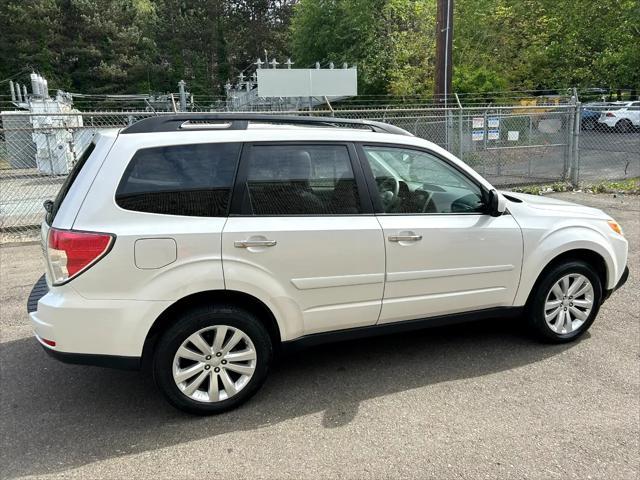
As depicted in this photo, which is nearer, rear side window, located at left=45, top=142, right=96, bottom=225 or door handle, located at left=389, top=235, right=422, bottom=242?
rear side window, located at left=45, top=142, right=96, bottom=225

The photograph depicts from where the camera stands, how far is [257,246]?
10.7 feet

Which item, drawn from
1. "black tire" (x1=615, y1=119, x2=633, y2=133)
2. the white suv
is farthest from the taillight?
"black tire" (x1=615, y1=119, x2=633, y2=133)

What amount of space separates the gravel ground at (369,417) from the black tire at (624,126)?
14.6 m

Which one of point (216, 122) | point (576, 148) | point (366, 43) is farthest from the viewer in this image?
point (366, 43)

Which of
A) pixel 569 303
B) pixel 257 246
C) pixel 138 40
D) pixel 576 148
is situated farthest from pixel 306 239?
pixel 138 40

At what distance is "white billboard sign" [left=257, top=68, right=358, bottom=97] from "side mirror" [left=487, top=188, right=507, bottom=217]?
1047 cm

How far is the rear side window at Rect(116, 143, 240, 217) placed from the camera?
3164mm

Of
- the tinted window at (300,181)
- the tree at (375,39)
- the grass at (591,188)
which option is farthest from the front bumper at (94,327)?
the tree at (375,39)

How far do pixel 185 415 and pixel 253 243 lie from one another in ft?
3.88

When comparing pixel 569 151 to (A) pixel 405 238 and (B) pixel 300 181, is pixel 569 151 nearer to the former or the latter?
(A) pixel 405 238

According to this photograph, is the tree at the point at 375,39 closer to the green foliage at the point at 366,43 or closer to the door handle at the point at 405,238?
the green foliage at the point at 366,43

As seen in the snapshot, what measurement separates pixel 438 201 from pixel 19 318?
3955mm

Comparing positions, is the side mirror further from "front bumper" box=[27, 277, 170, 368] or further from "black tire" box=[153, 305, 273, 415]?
"front bumper" box=[27, 277, 170, 368]

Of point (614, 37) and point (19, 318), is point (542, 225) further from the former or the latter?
point (614, 37)
